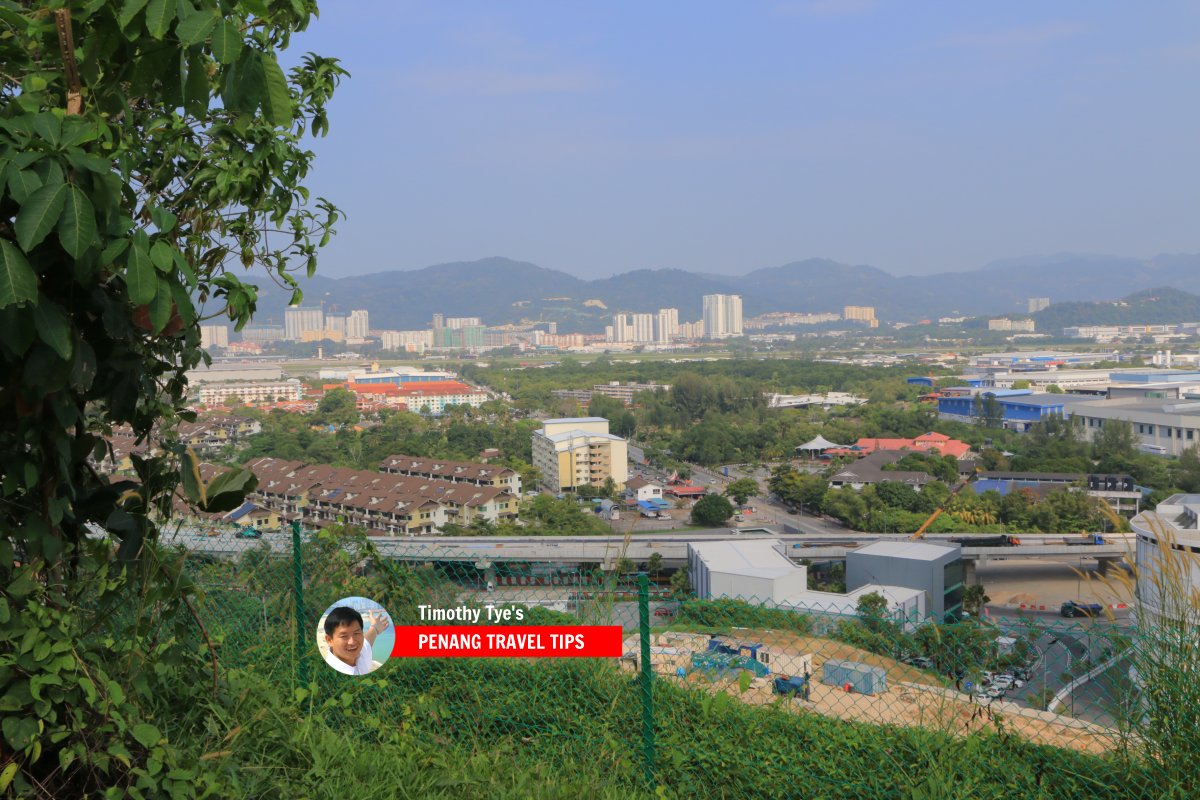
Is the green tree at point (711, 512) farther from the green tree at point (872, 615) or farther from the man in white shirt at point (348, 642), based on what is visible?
the man in white shirt at point (348, 642)

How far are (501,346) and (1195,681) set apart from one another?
237 ft

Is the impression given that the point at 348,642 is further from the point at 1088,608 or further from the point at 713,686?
the point at 1088,608

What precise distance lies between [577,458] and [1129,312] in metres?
76.8

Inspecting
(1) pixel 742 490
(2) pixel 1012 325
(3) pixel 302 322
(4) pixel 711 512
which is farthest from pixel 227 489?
(2) pixel 1012 325

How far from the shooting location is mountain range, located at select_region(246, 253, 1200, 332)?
94.4 metres

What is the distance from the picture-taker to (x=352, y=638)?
5.65 ft

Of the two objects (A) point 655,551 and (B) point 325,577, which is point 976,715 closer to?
(B) point 325,577

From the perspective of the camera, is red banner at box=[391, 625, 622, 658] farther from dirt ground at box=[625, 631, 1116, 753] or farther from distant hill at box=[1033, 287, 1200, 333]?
distant hill at box=[1033, 287, 1200, 333]

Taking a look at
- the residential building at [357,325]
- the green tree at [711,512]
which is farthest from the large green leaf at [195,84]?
the residential building at [357,325]

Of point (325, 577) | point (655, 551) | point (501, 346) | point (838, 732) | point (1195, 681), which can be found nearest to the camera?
point (1195, 681)

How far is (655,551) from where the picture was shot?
35.8 feet

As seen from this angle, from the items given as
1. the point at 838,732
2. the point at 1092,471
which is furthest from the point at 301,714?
the point at 1092,471

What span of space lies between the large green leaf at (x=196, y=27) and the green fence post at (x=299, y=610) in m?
1.15

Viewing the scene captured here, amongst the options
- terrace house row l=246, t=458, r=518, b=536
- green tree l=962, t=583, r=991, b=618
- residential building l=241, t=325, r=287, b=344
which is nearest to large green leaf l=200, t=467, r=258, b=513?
terrace house row l=246, t=458, r=518, b=536
